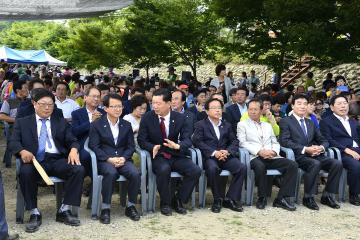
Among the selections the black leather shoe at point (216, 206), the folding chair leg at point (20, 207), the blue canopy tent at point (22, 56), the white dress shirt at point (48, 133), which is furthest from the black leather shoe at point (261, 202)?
the blue canopy tent at point (22, 56)

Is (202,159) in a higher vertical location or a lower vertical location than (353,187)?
higher

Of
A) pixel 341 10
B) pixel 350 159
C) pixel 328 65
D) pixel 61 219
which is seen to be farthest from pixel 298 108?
pixel 328 65

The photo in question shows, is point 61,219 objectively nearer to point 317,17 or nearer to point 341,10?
point 341,10

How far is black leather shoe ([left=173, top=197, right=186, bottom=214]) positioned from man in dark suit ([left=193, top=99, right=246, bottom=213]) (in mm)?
355

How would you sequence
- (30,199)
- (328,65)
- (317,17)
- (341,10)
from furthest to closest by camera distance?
(328,65) < (317,17) < (341,10) < (30,199)

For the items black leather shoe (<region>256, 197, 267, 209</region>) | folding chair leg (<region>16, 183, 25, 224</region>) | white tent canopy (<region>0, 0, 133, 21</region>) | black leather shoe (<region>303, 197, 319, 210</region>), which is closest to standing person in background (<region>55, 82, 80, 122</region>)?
white tent canopy (<region>0, 0, 133, 21</region>)

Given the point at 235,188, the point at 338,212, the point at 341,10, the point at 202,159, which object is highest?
the point at 341,10

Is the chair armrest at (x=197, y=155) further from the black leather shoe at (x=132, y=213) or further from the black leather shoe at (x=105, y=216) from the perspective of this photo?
the black leather shoe at (x=105, y=216)

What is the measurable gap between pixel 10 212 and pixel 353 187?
412 cm

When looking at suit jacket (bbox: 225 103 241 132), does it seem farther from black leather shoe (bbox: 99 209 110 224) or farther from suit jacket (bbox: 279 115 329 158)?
black leather shoe (bbox: 99 209 110 224)

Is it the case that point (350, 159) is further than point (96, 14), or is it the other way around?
point (96, 14)

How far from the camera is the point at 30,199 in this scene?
4.57m

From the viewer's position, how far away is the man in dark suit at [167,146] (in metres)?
5.19

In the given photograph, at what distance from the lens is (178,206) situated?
5.33 meters
